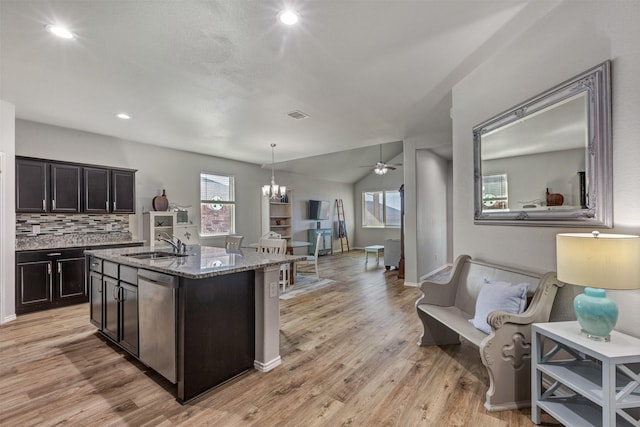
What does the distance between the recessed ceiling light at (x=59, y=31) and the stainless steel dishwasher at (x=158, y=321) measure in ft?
6.31

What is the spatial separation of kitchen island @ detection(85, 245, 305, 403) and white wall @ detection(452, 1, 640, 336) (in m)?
1.92

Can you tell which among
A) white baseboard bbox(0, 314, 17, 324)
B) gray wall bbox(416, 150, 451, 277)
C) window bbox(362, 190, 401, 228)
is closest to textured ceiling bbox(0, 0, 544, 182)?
gray wall bbox(416, 150, 451, 277)

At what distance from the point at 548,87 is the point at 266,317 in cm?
282

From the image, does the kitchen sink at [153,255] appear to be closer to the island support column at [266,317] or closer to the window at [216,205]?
the island support column at [266,317]

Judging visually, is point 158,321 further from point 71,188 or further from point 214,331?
point 71,188

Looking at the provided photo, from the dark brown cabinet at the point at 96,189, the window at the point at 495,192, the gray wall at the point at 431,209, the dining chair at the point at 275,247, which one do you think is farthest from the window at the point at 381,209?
the dark brown cabinet at the point at 96,189

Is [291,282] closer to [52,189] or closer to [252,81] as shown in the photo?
[252,81]

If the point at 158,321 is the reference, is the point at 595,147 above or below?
above

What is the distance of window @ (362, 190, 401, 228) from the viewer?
10.7 metres

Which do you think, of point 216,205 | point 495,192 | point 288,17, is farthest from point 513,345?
point 216,205

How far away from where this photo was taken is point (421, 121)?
459 centimetres

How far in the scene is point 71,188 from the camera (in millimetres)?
4508

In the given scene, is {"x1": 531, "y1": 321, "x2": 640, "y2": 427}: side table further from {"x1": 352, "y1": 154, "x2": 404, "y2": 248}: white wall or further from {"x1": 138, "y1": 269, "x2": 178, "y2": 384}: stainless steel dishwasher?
{"x1": 352, "y1": 154, "x2": 404, "y2": 248}: white wall

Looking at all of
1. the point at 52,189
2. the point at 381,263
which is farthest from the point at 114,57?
the point at 381,263
